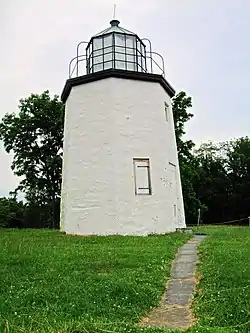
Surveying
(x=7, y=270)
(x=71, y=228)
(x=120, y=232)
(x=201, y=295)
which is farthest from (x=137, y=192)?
(x=201, y=295)

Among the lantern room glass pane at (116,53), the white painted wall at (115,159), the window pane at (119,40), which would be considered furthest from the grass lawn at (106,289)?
the window pane at (119,40)

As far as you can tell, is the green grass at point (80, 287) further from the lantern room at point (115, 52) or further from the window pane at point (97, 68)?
the lantern room at point (115, 52)

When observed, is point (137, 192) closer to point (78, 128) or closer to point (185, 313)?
point (78, 128)

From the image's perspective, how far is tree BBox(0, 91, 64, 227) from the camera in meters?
32.5

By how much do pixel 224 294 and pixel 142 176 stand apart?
12.1 meters

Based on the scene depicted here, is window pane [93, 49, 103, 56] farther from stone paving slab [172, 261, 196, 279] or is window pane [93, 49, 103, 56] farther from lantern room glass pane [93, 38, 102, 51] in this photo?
stone paving slab [172, 261, 196, 279]

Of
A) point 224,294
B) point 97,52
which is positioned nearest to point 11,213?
point 97,52

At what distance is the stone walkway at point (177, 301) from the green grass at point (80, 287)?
173mm

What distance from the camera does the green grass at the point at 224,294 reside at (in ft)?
21.2

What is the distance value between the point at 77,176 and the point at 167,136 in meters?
4.55

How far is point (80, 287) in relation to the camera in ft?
27.1

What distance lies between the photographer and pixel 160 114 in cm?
2100

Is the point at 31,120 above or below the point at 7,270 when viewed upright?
above

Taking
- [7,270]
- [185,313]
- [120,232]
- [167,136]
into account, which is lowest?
[185,313]
